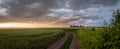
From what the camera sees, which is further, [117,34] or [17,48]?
[17,48]

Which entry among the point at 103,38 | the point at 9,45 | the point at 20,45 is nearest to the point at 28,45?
the point at 20,45

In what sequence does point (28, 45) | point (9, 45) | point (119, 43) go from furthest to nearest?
point (28, 45) → point (9, 45) → point (119, 43)

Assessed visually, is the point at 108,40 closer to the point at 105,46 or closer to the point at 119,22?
the point at 105,46

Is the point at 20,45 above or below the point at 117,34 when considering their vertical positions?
below

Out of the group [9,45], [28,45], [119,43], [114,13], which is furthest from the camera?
[28,45]

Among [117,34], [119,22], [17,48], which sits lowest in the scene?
[17,48]

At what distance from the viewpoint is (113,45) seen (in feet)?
29.4

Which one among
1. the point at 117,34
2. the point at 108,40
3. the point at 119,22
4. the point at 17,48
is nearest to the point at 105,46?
the point at 108,40

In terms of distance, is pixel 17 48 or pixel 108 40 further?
pixel 17 48

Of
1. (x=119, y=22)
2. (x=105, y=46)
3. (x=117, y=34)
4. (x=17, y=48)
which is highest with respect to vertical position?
(x=119, y=22)

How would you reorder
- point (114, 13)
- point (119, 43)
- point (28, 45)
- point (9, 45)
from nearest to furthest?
1. point (119, 43)
2. point (114, 13)
3. point (9, 45)
4. point (28, 45)

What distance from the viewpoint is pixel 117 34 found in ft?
29.7

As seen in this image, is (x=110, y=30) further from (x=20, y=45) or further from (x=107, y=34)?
(x=20, y=45)

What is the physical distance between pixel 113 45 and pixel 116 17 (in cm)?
158
